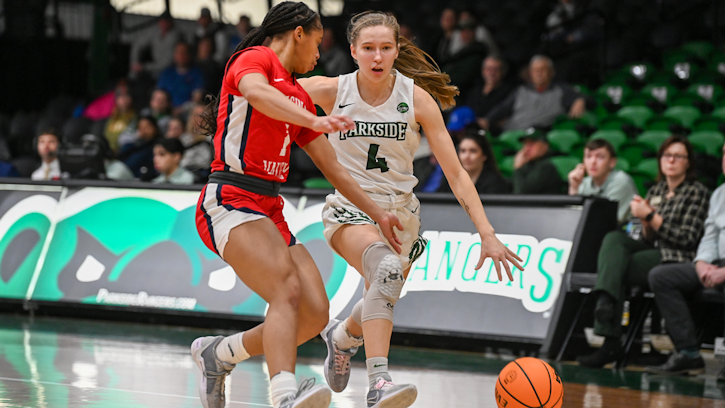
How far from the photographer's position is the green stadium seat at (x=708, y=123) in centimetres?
1020

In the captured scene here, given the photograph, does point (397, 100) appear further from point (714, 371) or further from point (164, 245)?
point (164, 245)

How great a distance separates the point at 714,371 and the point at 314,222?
3637mm

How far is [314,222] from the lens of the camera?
27.2 ft

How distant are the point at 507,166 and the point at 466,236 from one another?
286cm

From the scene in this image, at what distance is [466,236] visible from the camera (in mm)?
7660

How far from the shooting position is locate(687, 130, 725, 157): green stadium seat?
31.1 feet

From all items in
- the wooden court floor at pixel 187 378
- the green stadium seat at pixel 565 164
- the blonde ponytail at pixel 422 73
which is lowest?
the wooden court floor at pixel 187 378

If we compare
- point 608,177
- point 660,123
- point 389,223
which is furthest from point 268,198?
point 660,123

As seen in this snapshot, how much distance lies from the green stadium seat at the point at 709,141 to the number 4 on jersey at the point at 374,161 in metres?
5.72

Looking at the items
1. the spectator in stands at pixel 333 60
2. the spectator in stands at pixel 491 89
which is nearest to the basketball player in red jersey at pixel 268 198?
the spectator in stands at pixel 491 89

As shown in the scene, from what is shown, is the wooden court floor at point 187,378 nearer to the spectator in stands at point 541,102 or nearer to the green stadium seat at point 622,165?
the green stadium seat at point 622,165

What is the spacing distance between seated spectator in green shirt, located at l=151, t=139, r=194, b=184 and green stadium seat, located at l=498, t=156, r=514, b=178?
3479 millimetres

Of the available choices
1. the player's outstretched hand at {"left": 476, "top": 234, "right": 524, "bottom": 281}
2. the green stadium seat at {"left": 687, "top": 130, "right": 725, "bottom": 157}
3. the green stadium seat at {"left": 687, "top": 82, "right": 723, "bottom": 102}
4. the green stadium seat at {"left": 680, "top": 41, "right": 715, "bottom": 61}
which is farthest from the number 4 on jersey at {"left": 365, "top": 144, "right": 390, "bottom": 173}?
the green stadium seat at {"left": 680, "top": 41, "right": 715, "bottom": 61}

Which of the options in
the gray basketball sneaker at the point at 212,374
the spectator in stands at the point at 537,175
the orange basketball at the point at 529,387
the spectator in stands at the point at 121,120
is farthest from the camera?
the spectator in stands at the point at 121,120
